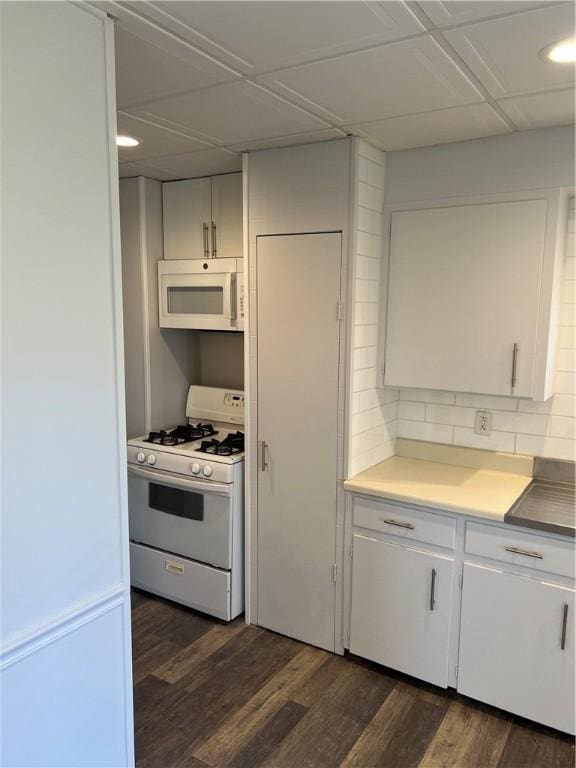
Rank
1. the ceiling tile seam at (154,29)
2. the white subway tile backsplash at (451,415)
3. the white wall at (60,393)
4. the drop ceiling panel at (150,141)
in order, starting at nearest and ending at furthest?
the white wall at (60,393) < the ceiling tile seam at (154,29) < the drop ceiling panel at (150,141) < the white subway tile backsplash at (451,415)

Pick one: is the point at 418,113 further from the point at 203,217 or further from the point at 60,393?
the point at 60,393

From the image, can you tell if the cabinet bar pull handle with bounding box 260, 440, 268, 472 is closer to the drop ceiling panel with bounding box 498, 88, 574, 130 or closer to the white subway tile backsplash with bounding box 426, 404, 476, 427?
the white subway tile backsplash with bounding box 426, 404, 476, 427

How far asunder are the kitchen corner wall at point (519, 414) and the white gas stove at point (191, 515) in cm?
96

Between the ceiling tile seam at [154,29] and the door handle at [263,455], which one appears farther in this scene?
the door handle at [263,455]

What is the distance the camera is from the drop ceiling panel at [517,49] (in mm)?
1449

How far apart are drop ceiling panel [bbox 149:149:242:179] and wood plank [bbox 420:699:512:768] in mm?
2640

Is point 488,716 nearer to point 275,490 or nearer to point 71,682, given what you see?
point 275,490

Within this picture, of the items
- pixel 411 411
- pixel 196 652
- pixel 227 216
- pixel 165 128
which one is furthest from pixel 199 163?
pixel 196 652

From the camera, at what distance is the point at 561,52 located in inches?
64.1

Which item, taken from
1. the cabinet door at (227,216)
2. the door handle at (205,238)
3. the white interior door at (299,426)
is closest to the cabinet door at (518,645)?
the white interior door at (299,426)

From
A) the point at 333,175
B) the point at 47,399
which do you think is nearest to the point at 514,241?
the point at 333,175

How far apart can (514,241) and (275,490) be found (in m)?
1.56

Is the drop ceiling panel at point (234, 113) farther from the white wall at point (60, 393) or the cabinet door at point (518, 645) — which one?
the cabinet door at point (518, 645)

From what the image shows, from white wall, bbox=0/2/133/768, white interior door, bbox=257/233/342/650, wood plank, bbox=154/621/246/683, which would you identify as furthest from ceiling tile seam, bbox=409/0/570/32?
wood plank, bbox=154/621/246/683
